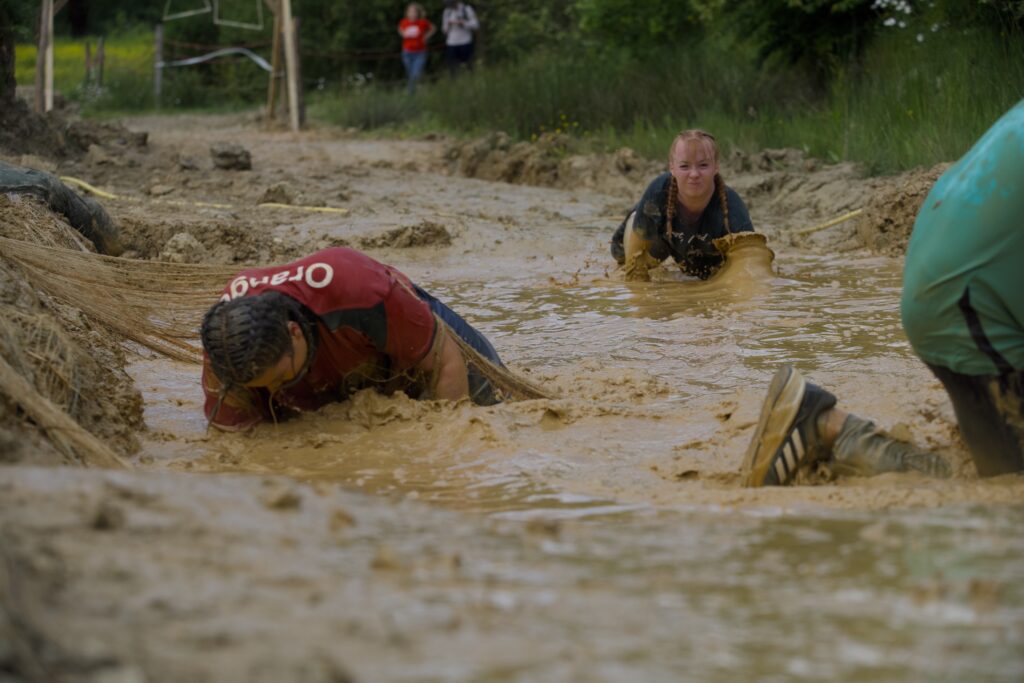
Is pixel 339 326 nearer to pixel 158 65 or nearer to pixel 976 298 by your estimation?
pixel 976 298

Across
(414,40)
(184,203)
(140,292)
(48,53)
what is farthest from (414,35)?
(140,292)

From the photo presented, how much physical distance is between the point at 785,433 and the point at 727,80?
1056 centimetres

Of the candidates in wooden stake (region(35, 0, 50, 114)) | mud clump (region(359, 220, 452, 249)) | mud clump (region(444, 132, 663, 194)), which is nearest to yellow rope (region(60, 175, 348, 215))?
mud clump (region(359, 220, 452, 249))

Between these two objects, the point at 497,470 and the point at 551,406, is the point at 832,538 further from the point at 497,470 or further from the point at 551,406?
the point at 551,406

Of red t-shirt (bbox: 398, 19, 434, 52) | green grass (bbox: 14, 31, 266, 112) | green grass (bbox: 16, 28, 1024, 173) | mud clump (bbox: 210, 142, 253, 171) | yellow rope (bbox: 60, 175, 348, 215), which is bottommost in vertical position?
yellow rope (bbox: 60, 175, 348, 215)

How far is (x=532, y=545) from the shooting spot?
2648mm

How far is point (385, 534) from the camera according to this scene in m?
2.63

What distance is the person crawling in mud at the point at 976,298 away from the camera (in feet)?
10.4

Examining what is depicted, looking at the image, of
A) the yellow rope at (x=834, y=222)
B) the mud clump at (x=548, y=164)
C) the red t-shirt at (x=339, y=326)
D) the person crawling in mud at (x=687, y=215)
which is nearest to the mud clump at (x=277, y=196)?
the mud clump at (x=548, y=164)

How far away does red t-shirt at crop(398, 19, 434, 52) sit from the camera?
68.7ft

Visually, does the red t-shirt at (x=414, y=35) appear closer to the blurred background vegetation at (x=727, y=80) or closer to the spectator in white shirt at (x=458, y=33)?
the spectator in white shirt at (x=458, y=33)

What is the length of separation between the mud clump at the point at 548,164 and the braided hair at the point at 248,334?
8390 millimetres

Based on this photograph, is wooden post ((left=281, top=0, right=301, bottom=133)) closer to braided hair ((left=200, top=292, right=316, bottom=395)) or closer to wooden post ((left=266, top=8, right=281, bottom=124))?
A: wooden post ((left=266, top=8, right=281, bottom=124))

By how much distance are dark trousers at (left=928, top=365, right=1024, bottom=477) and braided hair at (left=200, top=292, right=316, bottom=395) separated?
6.92ft
